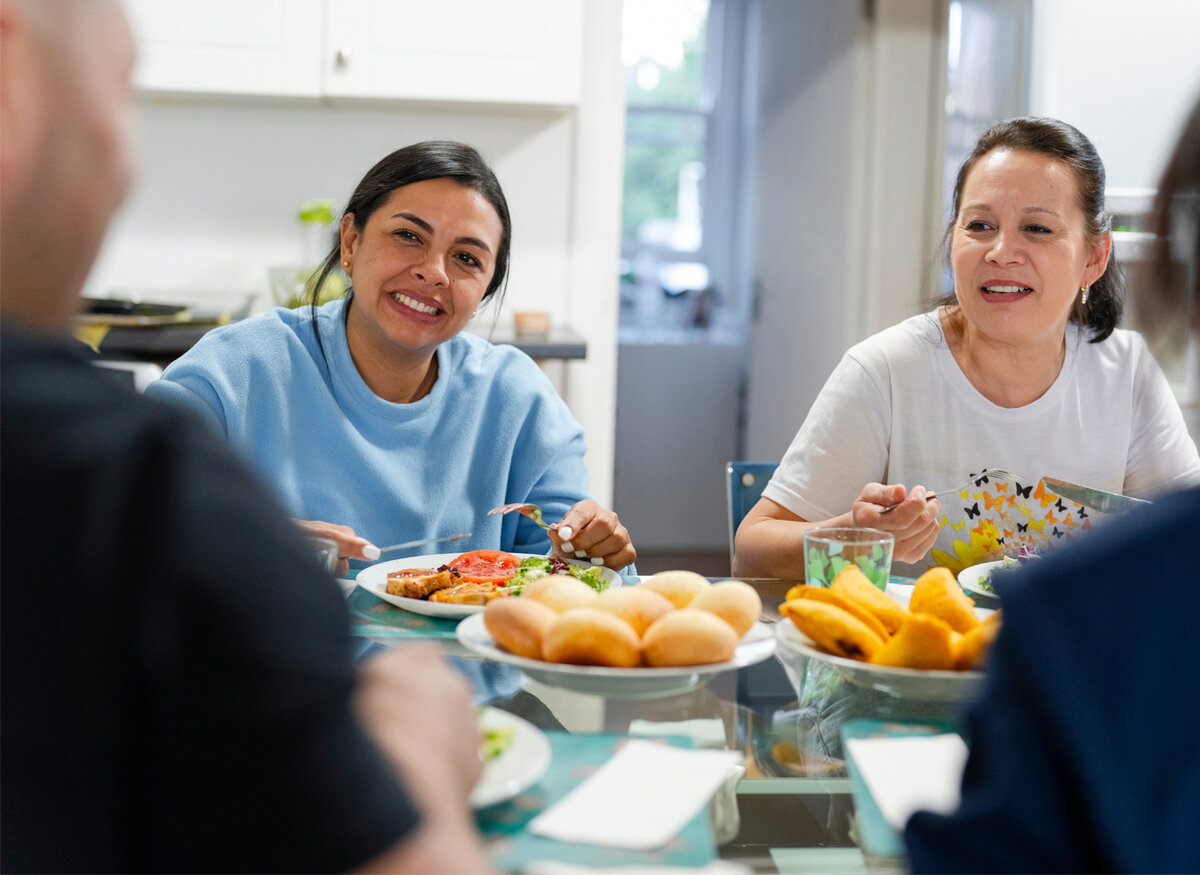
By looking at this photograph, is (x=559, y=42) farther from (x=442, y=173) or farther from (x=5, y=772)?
(x=5, y=772)

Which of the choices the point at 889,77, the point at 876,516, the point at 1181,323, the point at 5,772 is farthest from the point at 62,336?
the point at 889,77

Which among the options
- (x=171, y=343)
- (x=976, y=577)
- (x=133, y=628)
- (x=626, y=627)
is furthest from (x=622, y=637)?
(x=171, y=343)

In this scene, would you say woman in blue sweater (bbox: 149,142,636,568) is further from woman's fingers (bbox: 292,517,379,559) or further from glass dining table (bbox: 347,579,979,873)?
glass dining table (bbox: 347,579,979,873)

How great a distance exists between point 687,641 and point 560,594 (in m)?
0.14

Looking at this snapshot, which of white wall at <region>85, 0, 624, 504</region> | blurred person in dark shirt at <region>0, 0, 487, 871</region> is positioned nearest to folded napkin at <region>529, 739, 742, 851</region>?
blurred person in dark shirt at <region>0, 0, 487, 871</region>

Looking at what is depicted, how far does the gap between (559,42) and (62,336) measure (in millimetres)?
2695

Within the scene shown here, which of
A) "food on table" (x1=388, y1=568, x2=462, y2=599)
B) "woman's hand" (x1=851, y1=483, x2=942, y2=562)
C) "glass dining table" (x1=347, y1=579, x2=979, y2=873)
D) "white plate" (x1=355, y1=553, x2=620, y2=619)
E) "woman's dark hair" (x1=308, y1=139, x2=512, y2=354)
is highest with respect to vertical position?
"woman's dark hair" (x1=308, y1=139, x2=512, y2=354)

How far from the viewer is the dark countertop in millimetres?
2604

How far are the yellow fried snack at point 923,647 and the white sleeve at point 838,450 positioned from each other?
0.75m

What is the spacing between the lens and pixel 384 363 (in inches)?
64.6

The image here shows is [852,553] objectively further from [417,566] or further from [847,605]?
[417,566]

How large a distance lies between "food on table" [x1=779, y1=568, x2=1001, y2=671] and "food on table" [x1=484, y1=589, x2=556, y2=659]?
0.21 m

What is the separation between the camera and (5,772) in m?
0.41

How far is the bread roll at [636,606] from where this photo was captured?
869 mm
